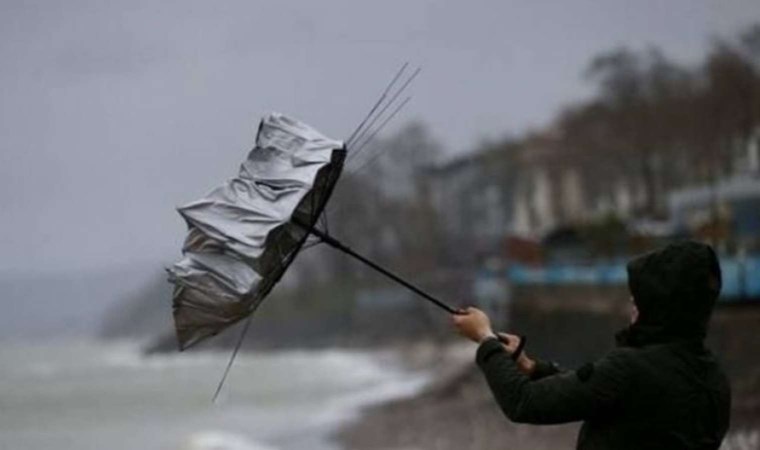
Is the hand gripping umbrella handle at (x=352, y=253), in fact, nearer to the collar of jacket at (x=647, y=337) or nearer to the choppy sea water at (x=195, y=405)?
the collar of jacket at (x=647, y=337)

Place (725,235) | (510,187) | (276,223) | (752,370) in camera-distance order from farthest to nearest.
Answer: (510,187) → (725,235) → (752,370) → (276,223)

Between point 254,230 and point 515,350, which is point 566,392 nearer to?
point 515,350

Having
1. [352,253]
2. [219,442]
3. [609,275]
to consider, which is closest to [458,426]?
[219,442]

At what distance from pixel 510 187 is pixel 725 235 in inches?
1848

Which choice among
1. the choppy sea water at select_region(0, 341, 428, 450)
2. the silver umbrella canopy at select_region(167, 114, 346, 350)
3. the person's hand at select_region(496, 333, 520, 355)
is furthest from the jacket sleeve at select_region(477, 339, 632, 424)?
the choppy sea water at select_region(0, 341, 428, 450)

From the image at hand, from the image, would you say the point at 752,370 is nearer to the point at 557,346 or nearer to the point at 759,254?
the point at 759,254

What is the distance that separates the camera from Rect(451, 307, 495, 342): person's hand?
299cm

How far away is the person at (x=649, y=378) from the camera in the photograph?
278 centimetres

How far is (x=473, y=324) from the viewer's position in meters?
3.02

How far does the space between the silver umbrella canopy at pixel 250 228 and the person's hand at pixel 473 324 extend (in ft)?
1.37

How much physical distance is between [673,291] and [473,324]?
1.34 feet

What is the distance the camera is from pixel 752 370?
21359 millimetres

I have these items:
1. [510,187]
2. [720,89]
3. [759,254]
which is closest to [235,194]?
[759,254]

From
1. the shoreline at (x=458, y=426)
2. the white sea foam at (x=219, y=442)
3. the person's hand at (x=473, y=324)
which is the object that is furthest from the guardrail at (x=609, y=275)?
the white sea foam at (x=219, y=442)
